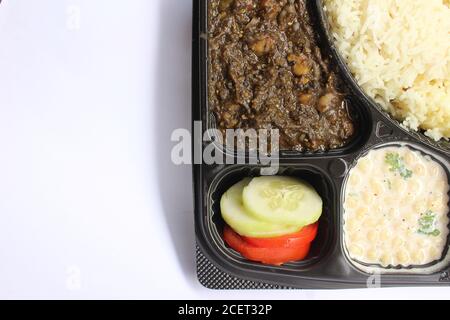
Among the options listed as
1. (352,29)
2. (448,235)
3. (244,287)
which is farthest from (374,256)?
(352,29)

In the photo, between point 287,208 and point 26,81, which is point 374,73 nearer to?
point 287,208

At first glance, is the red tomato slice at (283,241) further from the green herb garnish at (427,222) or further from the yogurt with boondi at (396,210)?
the green herb garnish at (427,222)

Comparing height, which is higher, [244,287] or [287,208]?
[287,208]

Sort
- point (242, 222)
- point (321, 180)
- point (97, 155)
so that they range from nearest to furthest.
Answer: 1. point (242, 222)
2. point (321, 180)
3. point (97, 155)

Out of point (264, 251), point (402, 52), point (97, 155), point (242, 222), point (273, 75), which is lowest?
point (264, 251)

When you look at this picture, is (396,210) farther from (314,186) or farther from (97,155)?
(97,155)

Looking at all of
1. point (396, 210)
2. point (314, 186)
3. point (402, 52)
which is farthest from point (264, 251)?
point (402, 52)
